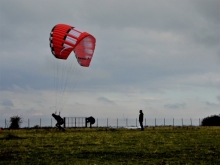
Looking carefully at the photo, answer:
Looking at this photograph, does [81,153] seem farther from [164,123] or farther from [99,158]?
[164,123]

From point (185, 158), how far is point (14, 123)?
48155mm

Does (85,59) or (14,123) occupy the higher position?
(85,59)

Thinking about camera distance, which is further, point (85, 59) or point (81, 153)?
point (85, 59)

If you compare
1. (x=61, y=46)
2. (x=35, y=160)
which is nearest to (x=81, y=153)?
(x=35, y=160)

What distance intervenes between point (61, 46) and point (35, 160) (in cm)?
1751

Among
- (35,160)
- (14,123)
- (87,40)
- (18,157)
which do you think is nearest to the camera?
(35,160)

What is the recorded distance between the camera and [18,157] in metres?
15.2

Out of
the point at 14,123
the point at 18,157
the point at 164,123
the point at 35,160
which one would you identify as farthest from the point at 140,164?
the point at 164,123

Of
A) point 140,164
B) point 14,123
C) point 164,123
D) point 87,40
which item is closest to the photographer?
point 140,164

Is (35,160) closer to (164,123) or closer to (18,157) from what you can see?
(18,157)

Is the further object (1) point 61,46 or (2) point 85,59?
(2) point 85,59

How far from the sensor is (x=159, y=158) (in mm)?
14359

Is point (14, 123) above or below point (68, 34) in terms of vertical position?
below

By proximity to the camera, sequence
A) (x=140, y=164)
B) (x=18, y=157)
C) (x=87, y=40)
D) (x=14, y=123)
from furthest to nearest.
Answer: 1. (x=14, y=123)
2. (x=87, y=40)
3. (x=18, y=157)
4. (x=140, y=164)
